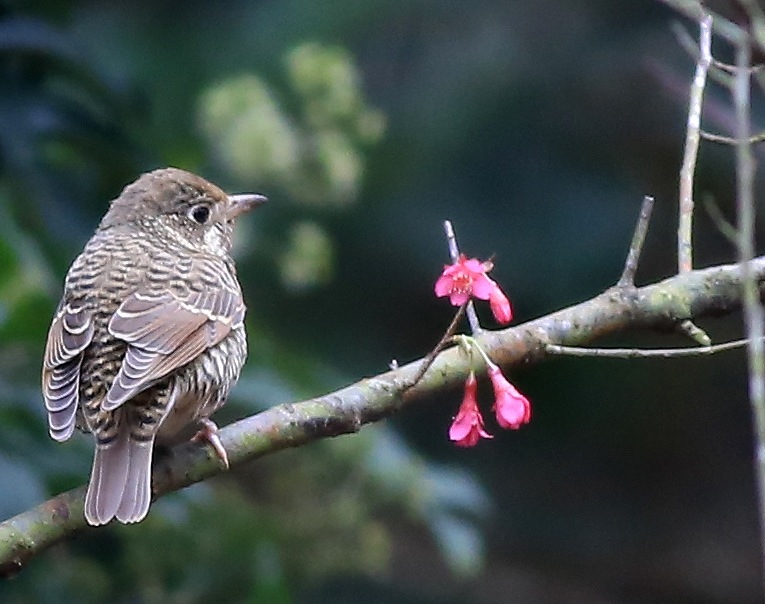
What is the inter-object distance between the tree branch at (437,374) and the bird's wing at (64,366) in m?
0.20

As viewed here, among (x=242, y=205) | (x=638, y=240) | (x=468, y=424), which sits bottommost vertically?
(x=468, y=424)

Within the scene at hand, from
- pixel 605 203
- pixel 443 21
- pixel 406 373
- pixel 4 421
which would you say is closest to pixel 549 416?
pixel 605 203

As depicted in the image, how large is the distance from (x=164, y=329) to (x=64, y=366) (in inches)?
9.6

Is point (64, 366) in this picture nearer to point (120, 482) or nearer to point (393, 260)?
point (120, 482)

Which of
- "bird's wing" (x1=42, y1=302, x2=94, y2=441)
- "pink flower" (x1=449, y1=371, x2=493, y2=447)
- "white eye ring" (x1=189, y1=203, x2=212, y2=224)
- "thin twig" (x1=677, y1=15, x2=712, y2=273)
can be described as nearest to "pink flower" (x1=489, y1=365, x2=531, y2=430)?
"pink flower" (x1=449, y1=371, x2=493, y2=447)

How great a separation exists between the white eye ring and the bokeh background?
312 millimetres

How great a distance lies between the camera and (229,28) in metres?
6.77

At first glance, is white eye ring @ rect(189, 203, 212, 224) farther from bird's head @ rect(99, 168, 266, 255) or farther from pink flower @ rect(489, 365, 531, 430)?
pink flower @ rect(489, 365, 531, 430)

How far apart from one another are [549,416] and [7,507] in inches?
137

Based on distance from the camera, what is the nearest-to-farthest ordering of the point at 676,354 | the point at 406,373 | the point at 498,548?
the point at 676,354
the point at 406,373
the point at 498,548

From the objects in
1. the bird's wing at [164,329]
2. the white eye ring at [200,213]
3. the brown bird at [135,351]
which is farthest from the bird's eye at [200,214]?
the bird's wing at [164,329]

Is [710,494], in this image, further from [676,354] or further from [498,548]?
[676,354]

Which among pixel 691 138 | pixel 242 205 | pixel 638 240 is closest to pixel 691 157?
pixel 691 138

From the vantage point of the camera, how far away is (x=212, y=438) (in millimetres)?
3449
